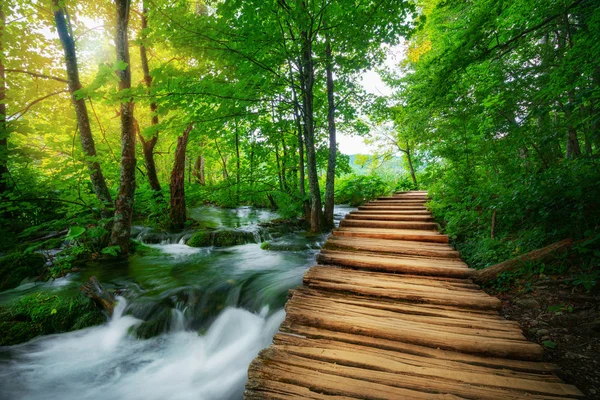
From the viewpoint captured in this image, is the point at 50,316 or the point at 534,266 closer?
the point at 534,266

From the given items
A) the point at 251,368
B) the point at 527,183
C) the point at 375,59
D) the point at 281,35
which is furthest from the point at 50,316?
the point at 375,59

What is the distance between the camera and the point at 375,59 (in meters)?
7.00

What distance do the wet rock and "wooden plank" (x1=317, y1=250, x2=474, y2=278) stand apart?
0.59 metres

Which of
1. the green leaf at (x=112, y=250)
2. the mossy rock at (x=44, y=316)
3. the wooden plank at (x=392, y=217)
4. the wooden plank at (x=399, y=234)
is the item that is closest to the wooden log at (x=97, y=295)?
the mossy rock at (x=44, y=316)

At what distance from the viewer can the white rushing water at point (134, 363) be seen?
10.4 ft

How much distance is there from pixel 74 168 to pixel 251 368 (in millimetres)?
6590

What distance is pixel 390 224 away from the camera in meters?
5.96

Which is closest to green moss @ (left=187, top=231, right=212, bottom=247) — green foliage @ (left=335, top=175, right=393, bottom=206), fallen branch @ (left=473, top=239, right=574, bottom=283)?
fallen branch @ (left=473, top=239, right=574, bottom=283)

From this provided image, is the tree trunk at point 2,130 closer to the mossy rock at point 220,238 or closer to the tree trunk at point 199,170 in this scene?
the mossy rock at point 220,238

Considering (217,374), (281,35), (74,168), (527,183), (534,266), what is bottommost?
(217,374)

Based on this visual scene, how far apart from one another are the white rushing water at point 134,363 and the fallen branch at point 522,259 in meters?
3.36

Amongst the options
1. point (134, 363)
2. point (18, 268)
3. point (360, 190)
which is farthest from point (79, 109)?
point (360, 190)

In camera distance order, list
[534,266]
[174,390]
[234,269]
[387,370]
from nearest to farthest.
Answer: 1. [387,370]
2. [174,390]
3. [534,266]
4. [234,269]

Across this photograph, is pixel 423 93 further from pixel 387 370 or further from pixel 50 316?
pixel 50 316
